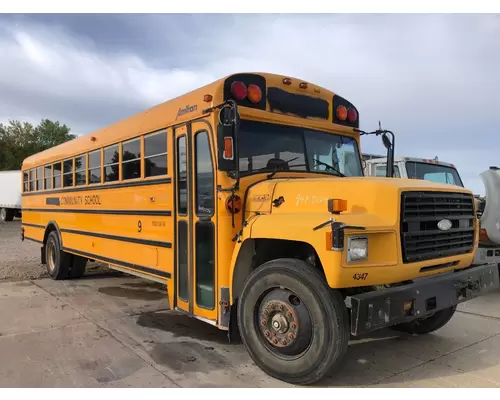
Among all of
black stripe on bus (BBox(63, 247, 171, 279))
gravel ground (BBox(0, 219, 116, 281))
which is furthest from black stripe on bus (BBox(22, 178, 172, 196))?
gravel ground (BBox(0, 219, 116, 281))

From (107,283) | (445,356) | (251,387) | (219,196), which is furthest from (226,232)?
(107,283)

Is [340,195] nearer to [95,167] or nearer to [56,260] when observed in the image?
[95,167]

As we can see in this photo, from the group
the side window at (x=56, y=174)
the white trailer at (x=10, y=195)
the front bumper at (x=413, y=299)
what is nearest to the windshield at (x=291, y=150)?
the front bumper at (x=413, y=299)

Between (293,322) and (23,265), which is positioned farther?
(23,265)

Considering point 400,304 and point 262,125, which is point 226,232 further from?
point 400,304

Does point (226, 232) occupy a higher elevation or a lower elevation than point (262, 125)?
lower

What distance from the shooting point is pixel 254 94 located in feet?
13.7

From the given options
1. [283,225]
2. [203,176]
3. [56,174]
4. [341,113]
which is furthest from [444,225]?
[56,174]

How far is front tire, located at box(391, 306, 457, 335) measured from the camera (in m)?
4.52

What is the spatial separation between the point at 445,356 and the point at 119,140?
14.4 ft

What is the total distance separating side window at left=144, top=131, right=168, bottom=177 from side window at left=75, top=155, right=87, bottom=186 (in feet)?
7.00

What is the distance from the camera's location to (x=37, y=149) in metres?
39.7

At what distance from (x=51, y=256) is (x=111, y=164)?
10.7 feet

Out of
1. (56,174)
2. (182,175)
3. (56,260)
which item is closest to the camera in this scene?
(182,175)
